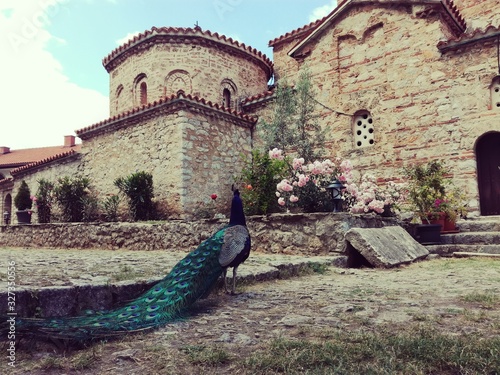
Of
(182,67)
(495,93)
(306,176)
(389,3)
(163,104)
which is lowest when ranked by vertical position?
(306,176)

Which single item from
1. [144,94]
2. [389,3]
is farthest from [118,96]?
[389,3]

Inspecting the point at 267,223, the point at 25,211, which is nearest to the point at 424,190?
the point at 267,223

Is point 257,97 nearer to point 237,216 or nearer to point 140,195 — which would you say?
point 140,195

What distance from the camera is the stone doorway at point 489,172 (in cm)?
1028

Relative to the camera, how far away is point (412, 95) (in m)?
11.2

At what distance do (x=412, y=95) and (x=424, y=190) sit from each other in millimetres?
3519

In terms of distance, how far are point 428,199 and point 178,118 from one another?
→ 6.69 meters

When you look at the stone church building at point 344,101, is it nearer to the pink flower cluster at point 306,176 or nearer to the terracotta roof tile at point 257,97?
the terracotta roof tile at point 257,97

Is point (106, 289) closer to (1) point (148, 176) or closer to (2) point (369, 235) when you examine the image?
(2) point (369, 235)

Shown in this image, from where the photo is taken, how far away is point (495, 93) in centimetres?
1008

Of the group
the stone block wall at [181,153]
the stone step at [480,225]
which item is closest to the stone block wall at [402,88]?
the stone step at [480,225]

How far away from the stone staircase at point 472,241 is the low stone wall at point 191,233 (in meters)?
1.17

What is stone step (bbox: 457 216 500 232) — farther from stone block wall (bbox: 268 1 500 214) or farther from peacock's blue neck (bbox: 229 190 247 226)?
peacock's blue neck (bbox: 229 190 247 226)

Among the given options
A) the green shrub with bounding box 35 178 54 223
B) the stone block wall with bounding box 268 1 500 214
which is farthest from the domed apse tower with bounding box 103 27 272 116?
the green shrub with bounding box 35 178 54 223
